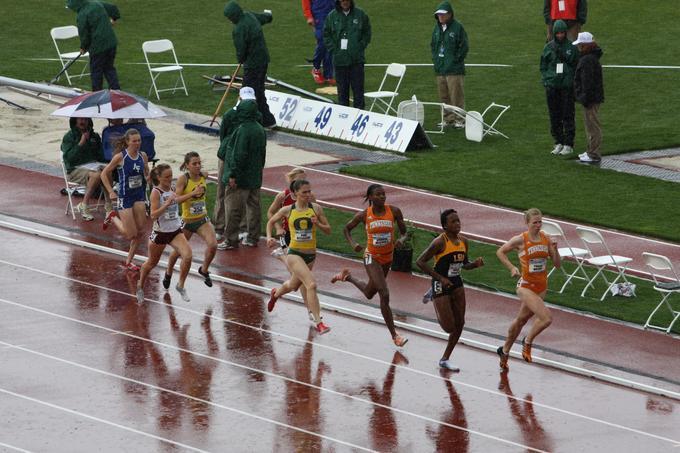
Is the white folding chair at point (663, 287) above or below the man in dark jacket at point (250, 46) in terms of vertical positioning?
below

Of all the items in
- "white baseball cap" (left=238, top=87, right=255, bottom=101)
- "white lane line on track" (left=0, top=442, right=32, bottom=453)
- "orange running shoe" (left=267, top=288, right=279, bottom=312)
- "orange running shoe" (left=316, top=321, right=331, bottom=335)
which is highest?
"white baseball cap" (left=238, top=87, right=255, bottom=101)

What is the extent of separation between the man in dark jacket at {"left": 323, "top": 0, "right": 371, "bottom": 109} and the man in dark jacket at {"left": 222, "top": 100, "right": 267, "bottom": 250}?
23.5 feet

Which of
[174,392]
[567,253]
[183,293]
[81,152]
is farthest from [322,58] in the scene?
[174,392]

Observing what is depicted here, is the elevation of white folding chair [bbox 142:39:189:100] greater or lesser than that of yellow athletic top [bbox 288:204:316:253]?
lesser

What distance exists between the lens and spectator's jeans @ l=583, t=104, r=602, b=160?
24.3 m

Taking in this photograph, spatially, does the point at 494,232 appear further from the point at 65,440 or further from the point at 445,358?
the point at 65,440

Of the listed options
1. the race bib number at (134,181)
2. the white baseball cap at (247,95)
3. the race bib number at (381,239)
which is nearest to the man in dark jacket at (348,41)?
the white baseball cap at (247,95)

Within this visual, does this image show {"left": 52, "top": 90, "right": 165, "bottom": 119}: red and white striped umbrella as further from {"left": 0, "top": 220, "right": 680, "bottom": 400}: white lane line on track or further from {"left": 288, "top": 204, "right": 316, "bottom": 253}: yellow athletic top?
{"left": 288, "top": 204, "right": 316, "bottom": 253}: yellow athletic top

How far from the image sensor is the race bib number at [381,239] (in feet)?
53.7

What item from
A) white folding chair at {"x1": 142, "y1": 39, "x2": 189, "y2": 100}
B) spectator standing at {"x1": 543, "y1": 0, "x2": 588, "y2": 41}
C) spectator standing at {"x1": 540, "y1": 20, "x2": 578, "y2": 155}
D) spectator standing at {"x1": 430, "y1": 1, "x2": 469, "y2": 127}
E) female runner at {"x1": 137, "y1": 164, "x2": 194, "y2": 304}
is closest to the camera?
female runner at {"x1": 137, "y1": 164, "x2": 194, "y2": 304}

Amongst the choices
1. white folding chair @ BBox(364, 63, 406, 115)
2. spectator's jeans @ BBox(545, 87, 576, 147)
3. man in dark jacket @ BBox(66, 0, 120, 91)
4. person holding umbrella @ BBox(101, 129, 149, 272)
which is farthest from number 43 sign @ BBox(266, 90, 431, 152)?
person holding umbrella @ BBox(101, 129, 149, 272)

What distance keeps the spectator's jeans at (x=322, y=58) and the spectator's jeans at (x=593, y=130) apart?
751cm

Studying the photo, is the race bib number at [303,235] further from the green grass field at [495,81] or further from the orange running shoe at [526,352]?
the green grass field at [495,81]

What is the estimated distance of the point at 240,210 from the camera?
20438 mm
